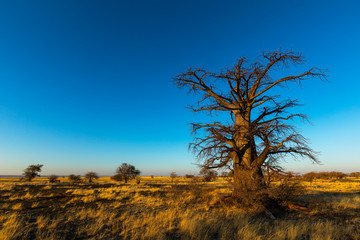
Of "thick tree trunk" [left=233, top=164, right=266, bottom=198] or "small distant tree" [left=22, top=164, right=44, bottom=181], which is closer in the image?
"thick tree trunk" [left=233, top=164, right=266, bottom=198]

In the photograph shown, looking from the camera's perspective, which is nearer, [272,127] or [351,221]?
[351,221]

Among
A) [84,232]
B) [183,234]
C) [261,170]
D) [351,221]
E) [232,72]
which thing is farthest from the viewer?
[232,72]

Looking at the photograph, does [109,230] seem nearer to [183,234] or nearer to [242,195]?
[183,234]

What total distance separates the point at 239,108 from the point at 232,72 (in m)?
1.94

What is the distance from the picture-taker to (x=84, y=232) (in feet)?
17.9

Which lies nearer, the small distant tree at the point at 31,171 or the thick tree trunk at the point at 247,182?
the thick tree trunk at the point at 247,182

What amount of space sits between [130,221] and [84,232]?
1583 millimetres

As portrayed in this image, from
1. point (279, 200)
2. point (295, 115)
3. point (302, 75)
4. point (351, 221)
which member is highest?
point (302, 75)

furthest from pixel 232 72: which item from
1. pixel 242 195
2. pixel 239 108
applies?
pixel 242 195

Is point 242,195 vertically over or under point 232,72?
under

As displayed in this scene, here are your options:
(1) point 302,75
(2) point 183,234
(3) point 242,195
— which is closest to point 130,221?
(2) point 183,234

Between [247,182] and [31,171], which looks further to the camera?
[31,171]

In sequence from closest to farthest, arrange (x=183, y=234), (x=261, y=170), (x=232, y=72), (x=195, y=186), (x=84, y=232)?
(x=183, y=234) → (x=84, y=232) → (x=261, y=170) → (x=232, y=72) → (x=195, y=186)

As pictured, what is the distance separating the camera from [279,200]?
7781 mm
